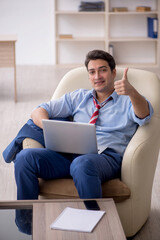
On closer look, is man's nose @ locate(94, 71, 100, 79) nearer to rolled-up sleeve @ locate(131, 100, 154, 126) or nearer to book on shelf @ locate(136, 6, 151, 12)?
rolled-up sleeve @ locate(131, 100, 154, 126)

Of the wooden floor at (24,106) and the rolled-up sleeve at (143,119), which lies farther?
the wooden floor at (24,106)

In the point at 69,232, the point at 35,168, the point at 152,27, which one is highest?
the point at 152,27

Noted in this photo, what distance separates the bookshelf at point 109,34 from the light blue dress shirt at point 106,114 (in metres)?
4.85

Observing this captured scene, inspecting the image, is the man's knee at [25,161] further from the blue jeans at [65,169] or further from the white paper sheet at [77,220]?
the white paper sheet at [77,220]

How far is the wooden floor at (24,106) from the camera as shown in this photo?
289cm

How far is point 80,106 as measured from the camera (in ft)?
9.25

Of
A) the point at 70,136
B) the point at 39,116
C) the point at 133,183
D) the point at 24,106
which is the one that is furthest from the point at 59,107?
the point at 24,106

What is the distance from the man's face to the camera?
2.71 metres

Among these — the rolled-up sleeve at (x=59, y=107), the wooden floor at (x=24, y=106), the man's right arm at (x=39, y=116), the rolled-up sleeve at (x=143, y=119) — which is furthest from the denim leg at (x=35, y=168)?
the wooden floor at (x=24, y=106)

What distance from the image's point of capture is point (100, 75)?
8.87 feet

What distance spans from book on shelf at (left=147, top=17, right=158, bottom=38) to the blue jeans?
17.5 feet

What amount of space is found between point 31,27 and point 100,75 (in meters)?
5.34

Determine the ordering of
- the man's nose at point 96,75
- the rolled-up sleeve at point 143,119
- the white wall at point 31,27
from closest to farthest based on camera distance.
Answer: the rolled-up sleeve at point 143,119
the man's nose at point 96,75
the white wall at point 31,27

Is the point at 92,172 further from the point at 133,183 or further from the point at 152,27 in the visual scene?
the point at 152,27
